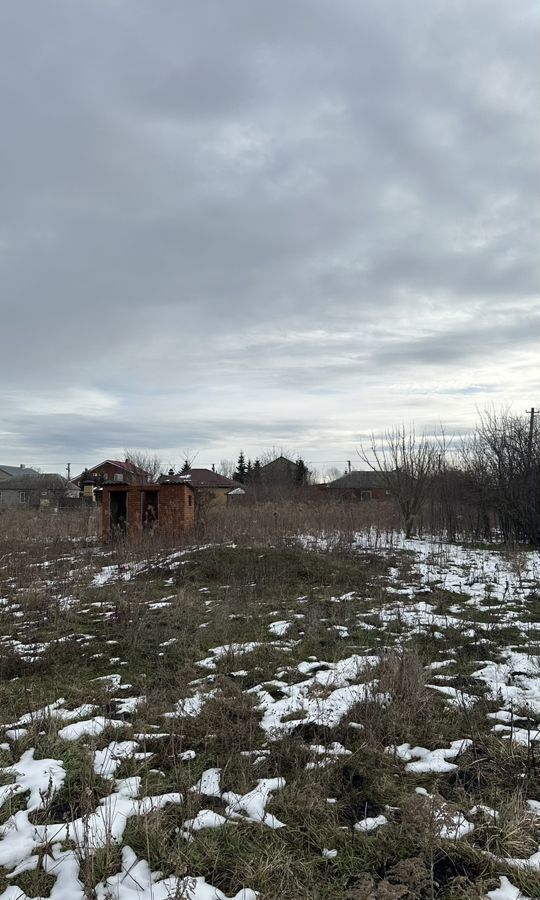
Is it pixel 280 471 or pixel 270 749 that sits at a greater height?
pixel 280 471

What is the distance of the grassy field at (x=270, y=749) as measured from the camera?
2270 millimetres

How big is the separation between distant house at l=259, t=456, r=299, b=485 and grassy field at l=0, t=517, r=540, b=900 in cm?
3859

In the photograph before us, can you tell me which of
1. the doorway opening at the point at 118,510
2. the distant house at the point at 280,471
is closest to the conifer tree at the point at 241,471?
the distant house at the point at 280,471

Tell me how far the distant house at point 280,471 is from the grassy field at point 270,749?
127 ft

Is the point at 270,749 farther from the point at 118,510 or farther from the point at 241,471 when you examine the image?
the point at 241,471

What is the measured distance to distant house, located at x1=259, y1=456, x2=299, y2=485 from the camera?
153 ft

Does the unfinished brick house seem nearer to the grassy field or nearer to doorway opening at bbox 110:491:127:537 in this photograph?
doorway opening at bbox 110:491:127:537

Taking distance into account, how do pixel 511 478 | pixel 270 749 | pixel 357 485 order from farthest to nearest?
pixel 357 485 < pixel 511 478 < pixel 270 749

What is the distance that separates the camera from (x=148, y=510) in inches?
561

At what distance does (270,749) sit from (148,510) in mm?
11392

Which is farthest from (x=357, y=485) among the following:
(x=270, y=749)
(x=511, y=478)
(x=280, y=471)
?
(x=270, y=749)

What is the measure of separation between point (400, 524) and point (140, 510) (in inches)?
305

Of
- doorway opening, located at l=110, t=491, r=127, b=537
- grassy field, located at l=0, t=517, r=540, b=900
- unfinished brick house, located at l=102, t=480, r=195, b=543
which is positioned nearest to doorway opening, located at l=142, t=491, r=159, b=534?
unfinished brick house, located at l=102, t=480, r=195, b=543

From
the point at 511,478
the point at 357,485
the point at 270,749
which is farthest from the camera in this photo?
the point at 357,485
